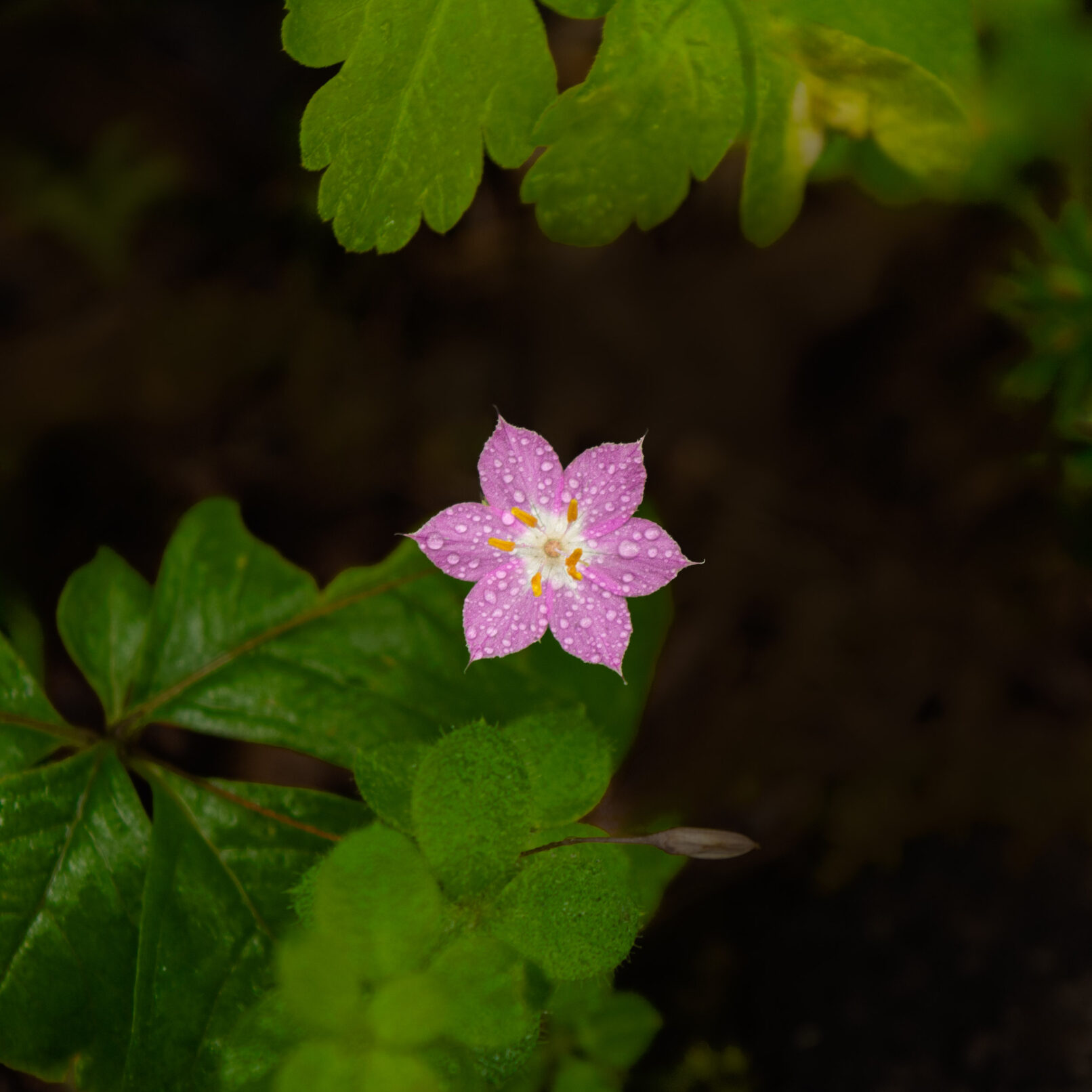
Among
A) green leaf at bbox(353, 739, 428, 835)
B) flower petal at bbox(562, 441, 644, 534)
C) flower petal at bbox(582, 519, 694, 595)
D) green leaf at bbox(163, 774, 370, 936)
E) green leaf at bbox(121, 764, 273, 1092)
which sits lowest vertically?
green leaf at bbox(121, 764, 273, 1092)

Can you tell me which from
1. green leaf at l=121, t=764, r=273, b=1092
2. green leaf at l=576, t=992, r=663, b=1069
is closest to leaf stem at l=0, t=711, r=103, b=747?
green leaf at l=121, t=764, r=273, b=1092

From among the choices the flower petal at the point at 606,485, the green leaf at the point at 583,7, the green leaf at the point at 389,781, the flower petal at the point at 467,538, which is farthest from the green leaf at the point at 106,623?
the green leaf at the point at 583,7

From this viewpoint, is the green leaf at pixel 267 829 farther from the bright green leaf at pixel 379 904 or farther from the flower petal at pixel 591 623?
the flower petal at pixel 591 623

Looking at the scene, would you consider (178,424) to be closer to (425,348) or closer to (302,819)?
(425,348)

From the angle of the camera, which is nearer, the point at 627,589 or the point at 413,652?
the point at 627,589

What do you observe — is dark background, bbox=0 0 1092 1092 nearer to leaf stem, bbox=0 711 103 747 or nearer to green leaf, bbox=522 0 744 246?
leaf stem, bbox=0 711 103 747

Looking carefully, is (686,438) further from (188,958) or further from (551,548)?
(188,958)

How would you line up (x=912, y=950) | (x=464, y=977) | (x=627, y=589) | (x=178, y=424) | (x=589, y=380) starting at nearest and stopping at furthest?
(x=464, y=977) < (x=627, y=589) < (x=912, y=950) < (x=178, y=424) < (x=589, y=380)

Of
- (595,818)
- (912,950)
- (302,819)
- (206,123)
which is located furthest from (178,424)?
(912,950)
